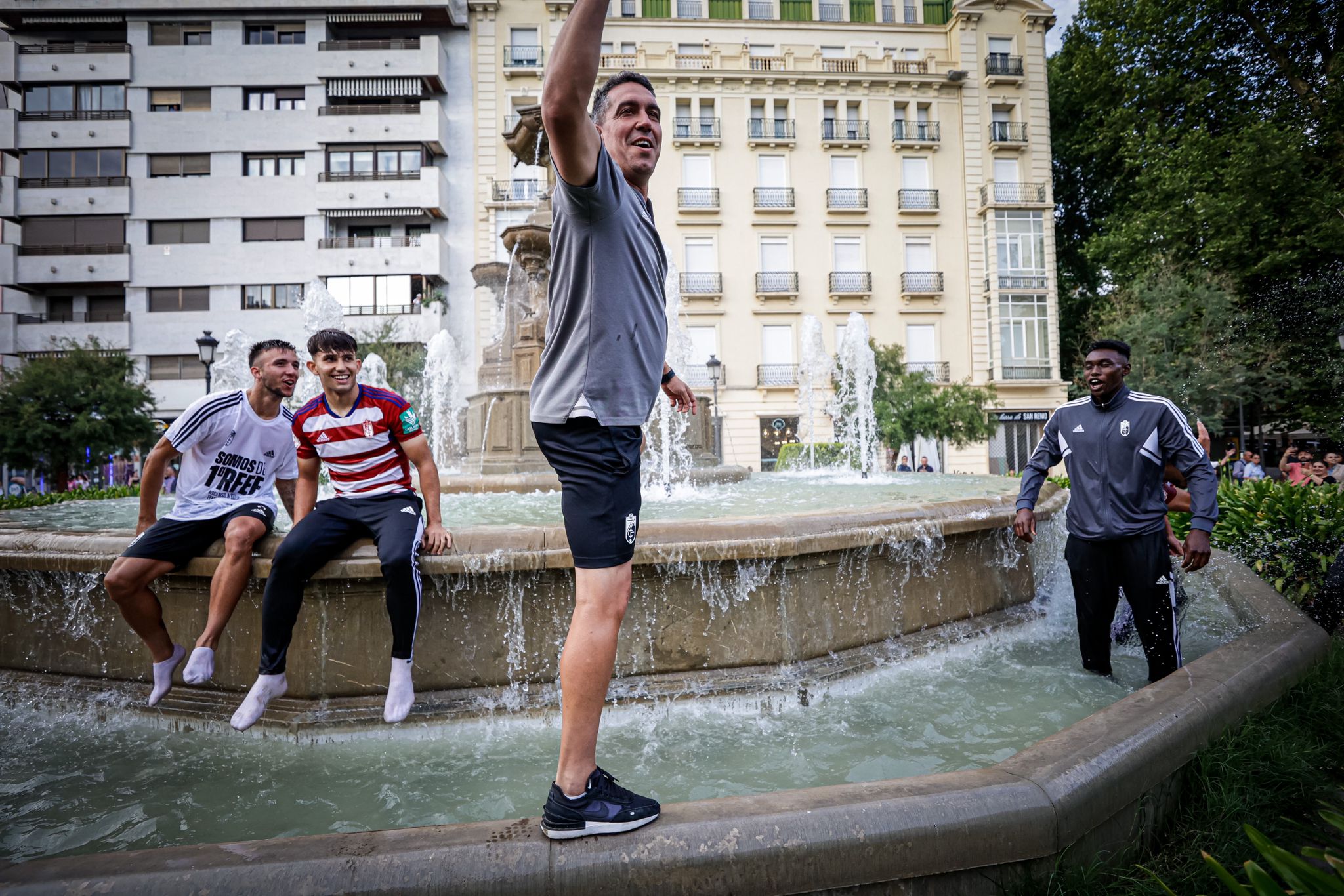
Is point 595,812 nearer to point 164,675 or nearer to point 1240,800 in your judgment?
point 1240,800

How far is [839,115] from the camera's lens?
30.6 meters

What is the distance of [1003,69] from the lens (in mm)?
30484

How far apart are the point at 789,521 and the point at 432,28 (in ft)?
114

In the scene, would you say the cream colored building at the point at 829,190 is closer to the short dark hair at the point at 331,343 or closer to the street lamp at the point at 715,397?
the street lamp at the point at 715,397

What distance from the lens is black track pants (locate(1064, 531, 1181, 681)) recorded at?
129 inches

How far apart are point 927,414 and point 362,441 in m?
20.6

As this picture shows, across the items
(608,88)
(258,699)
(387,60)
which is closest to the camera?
(608,88)

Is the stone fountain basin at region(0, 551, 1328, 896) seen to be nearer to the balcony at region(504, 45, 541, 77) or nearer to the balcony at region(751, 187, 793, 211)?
the balcony at region(751, 187, 793, 211)

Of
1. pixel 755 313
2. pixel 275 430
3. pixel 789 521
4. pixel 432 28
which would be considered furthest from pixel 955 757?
pixel 432 28

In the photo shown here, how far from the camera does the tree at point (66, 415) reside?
18.9 metres

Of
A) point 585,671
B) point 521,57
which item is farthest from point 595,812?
point 521,57

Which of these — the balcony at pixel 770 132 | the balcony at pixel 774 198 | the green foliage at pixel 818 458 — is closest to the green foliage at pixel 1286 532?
the green foliage at pixel 818 458

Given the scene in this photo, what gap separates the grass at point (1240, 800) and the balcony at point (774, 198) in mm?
29065

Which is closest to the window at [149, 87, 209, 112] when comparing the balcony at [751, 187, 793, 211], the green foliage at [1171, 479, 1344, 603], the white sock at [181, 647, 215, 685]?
the balcony at [751, 187, 793, 211]
